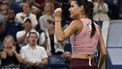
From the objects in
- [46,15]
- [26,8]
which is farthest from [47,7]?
[26,8]

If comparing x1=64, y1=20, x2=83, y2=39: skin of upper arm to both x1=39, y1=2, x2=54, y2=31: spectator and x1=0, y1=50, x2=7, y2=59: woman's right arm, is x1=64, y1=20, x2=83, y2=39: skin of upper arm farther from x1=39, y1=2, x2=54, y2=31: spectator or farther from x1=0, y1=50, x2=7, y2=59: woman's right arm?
x1=39, y1=2, x2=54, y2=31: spectator

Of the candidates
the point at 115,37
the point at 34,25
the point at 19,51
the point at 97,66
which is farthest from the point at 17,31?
the point at 97,66

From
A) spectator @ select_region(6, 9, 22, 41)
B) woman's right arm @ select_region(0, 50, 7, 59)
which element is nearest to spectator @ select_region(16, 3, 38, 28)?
spectator @ select_region(6, 9, 22, 41)

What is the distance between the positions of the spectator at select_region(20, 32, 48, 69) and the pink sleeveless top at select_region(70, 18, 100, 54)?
11.7 feet

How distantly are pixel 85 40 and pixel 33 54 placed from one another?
3.76 m

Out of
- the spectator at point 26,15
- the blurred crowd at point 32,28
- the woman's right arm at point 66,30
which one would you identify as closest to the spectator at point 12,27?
the blurred crowd at point 32,28

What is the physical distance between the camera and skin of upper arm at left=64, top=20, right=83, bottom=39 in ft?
14.6

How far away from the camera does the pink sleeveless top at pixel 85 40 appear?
4.59 meters

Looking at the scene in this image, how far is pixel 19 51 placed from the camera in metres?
8.60

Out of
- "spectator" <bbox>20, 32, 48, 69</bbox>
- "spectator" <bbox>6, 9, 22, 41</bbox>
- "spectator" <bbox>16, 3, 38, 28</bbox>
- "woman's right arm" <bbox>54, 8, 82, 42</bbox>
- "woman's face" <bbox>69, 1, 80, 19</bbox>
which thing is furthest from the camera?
"spectator" <bbox>16, 3, 38, 28</bbox>

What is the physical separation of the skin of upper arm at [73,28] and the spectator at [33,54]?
12.3 feet

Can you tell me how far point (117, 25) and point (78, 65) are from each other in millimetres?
6489

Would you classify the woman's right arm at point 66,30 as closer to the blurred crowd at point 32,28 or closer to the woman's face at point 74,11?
the woman's face at point 74,11

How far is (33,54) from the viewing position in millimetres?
8297
